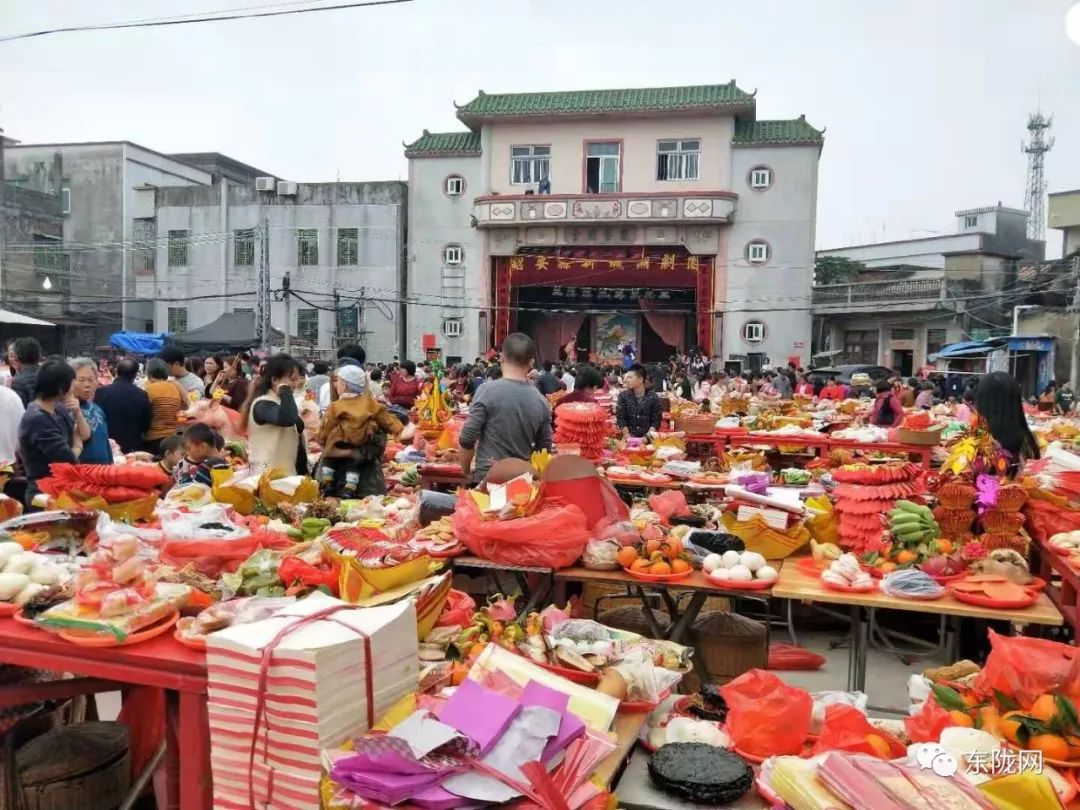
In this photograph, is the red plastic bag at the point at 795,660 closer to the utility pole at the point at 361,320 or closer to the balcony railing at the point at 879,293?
the balcony railing at the point at 879,293

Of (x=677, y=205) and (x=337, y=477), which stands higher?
(x=677, y=205)

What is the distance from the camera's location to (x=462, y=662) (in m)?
2.52

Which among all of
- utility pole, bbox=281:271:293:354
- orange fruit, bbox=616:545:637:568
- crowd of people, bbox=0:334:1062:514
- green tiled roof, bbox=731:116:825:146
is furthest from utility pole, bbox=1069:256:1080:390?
orange fruit, bbox=616:545:637:568

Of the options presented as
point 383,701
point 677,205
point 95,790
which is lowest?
point 95,790

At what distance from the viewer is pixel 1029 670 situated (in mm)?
2232

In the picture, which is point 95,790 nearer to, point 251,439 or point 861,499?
point 251,439

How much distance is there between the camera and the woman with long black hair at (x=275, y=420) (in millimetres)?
5113

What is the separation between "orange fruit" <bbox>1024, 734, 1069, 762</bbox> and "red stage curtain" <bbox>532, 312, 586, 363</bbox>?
76.3 ft

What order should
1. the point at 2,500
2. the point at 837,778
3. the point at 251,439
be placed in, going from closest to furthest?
the point at 837,778 < the point at 2,500 < the point at 251,439

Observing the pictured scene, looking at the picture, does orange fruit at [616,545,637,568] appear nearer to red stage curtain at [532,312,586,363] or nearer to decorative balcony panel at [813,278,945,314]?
decorative balcony panel at [813,278,945,314]

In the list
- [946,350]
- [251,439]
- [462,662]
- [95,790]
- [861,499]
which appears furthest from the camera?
[946,350]

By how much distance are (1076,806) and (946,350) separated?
20.9 m

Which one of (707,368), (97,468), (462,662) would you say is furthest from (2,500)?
(707,368)

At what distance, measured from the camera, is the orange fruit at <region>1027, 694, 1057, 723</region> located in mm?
2109
